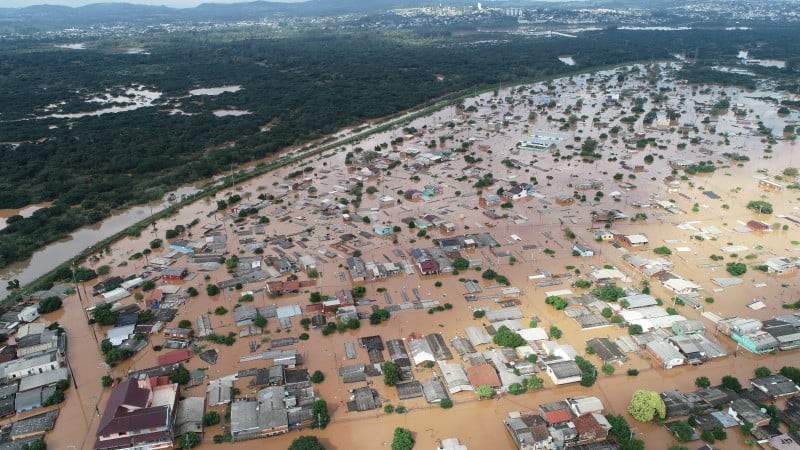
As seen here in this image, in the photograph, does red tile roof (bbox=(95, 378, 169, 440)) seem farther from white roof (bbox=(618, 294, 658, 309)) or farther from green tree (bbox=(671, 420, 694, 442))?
white roof (bbox=(618, 294, 658, 309))

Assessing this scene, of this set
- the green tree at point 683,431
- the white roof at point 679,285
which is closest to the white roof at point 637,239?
the white roof at point 679,285

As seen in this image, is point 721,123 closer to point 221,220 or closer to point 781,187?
point 781,187

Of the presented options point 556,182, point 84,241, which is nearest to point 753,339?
point 556,182

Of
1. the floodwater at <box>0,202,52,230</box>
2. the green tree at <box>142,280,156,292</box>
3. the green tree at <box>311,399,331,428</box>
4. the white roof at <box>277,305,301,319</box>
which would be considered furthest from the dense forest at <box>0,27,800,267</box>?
the green tree at <box>311,399,331,428</box>

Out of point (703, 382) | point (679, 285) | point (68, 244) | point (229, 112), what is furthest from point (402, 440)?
point (229, 112)

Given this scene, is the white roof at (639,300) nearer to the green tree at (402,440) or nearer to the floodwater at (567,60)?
the green tree at (402,440)

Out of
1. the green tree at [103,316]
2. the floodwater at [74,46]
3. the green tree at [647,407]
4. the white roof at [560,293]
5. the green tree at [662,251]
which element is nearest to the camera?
the green tree at [647,407]
